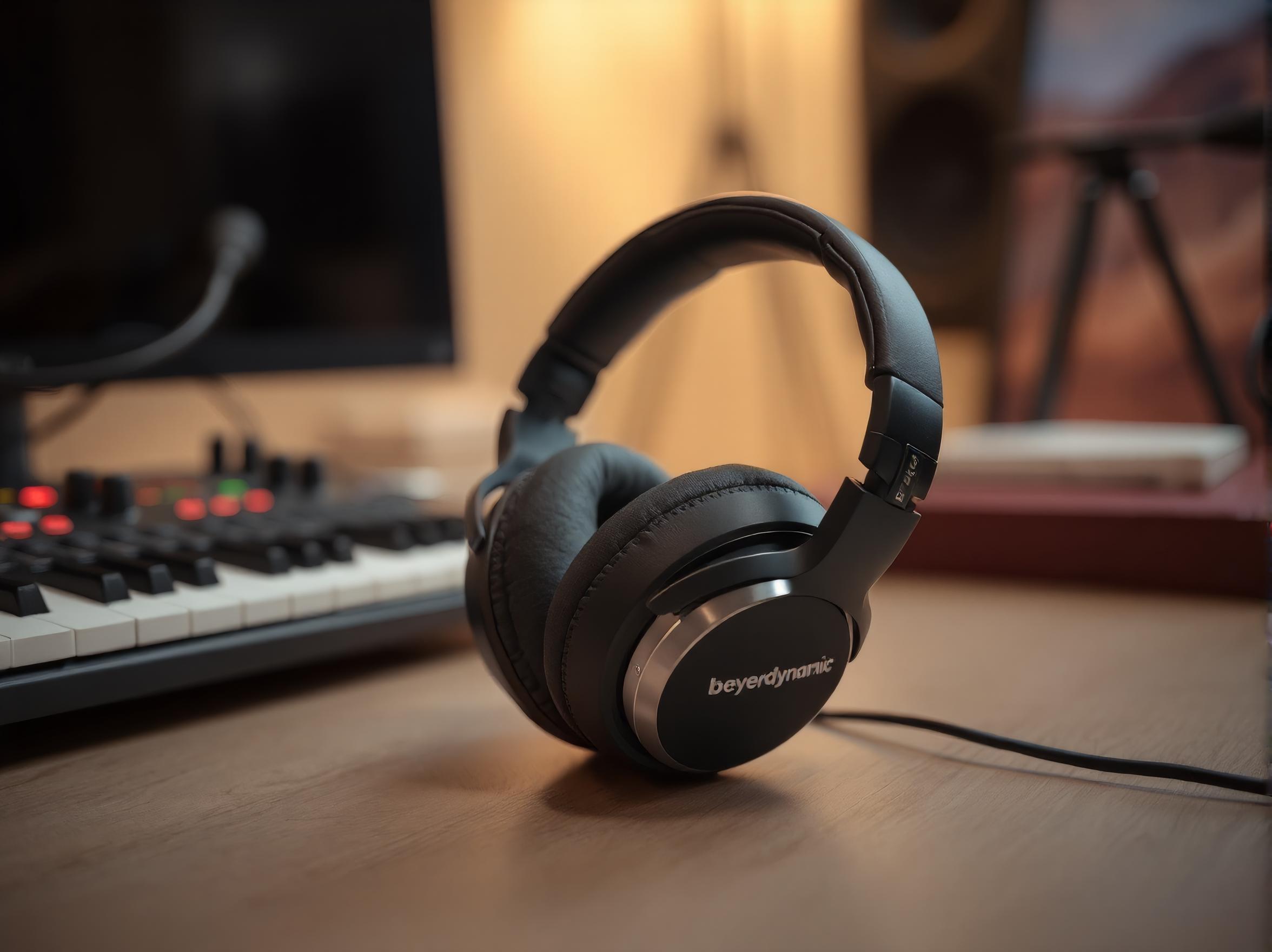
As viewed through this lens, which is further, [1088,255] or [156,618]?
[1088,255]

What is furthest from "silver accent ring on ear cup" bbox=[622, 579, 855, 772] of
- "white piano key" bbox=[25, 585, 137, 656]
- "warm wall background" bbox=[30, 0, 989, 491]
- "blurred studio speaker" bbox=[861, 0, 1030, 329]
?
"blurred studio speaker" bbox=[861, 0, 1030, 329]

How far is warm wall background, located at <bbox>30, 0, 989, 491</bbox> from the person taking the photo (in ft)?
3.72

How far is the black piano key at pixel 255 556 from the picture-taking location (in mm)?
554

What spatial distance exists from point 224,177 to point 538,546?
62 cm

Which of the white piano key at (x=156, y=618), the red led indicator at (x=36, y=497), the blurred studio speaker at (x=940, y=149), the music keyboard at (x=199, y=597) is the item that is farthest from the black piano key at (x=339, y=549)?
the blurred studio speaker at (x=940, y=149)

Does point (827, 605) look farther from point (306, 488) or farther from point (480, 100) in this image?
point (480, 100)

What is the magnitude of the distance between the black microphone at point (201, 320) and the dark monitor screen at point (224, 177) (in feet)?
0.04

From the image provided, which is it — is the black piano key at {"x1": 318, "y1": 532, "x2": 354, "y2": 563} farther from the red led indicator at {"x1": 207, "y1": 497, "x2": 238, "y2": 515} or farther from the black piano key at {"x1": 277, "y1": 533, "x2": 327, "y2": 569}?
the red led indicator at {"x1": 207, "y1": 497, "x2": 238, "y2": 515}

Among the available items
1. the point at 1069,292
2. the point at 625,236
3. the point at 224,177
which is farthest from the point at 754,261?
the point at 625,236

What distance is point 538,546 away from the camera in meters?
0.40

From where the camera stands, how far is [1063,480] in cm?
89

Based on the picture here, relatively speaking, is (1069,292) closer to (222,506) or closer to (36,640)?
(222,506)

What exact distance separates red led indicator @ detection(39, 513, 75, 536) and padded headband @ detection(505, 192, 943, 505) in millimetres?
349

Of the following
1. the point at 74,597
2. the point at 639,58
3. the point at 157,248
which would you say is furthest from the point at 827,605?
the point at 639,58
